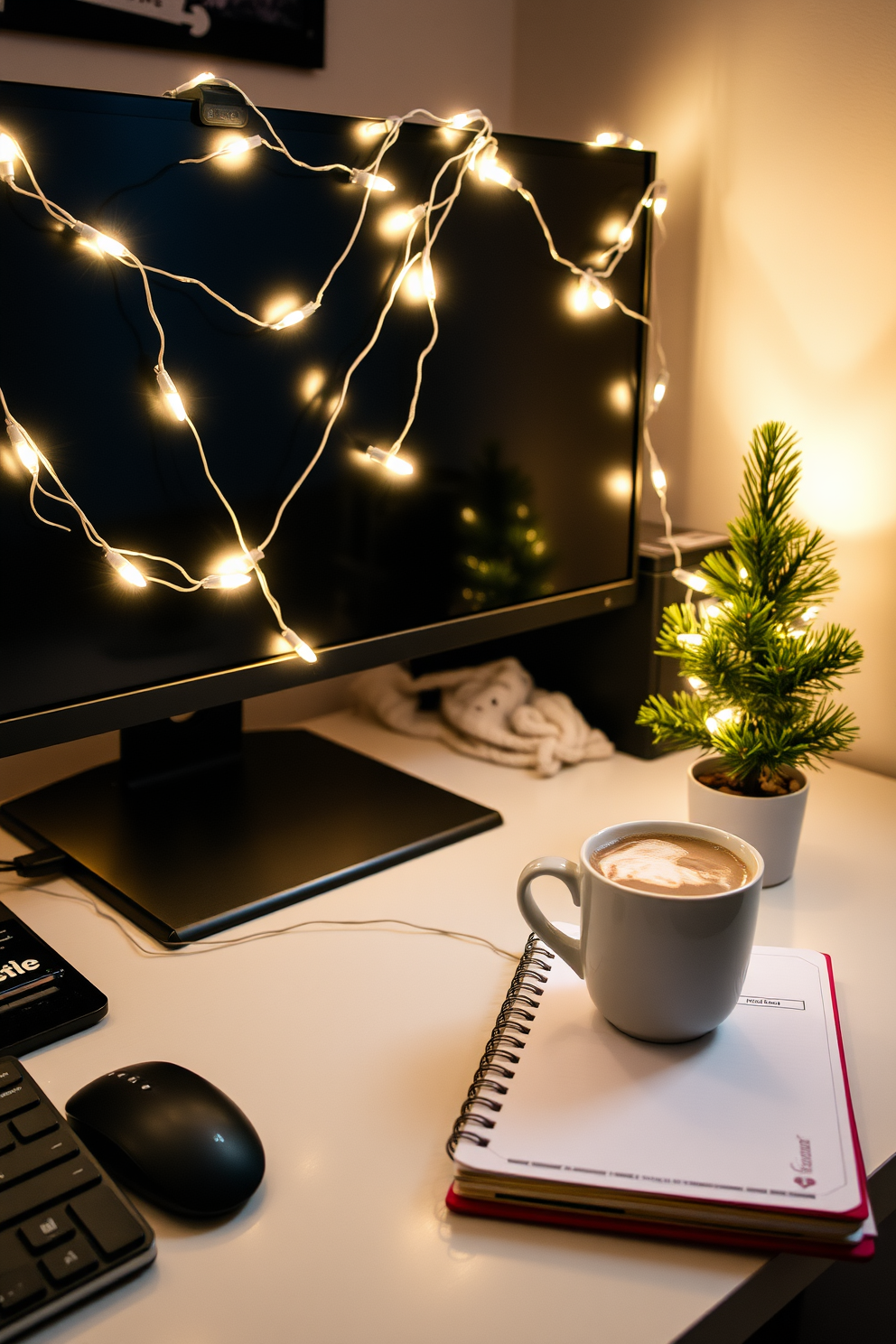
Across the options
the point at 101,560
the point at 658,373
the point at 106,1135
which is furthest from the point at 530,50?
the point at 106,1135

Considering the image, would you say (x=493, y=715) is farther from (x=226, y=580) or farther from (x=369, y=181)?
(x=369, y=181)

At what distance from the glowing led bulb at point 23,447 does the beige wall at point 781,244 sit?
0.67 m

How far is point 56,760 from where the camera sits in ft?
3.24

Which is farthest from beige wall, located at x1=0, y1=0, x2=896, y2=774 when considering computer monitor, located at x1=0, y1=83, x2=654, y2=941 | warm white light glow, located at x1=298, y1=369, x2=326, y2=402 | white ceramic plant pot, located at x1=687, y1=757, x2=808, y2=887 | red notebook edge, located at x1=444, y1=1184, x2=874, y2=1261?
red notebook edge, located at x1=444, y1=1184, x2=874, y2=1261

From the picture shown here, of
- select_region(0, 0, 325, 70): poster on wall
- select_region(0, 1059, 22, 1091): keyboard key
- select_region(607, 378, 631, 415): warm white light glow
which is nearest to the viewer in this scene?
select_region(0, 1059, 22, 1091): keyboard key

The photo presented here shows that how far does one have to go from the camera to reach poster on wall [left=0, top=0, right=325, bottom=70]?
2.80ft

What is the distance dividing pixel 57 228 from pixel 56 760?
506 millimetres

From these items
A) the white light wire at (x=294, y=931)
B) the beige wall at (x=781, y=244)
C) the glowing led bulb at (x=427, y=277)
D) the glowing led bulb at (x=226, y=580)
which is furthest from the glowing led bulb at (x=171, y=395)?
the beige wall at (x=781, y=244)

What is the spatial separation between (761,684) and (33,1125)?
1.83 feet

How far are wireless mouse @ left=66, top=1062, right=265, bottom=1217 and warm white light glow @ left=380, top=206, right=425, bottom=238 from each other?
0.57 m

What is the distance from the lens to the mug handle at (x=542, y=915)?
606 millimetres

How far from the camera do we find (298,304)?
75 centimetres

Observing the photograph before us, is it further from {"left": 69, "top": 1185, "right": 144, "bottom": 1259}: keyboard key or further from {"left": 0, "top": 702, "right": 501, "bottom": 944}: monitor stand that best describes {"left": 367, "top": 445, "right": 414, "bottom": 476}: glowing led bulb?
{"left": 69, "top": 1185, "right": 144, "bottom": 1259}: keyboard key

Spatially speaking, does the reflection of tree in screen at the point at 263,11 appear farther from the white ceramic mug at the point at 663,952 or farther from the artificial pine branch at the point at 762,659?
the white ceramic mug at the point at 663,952
